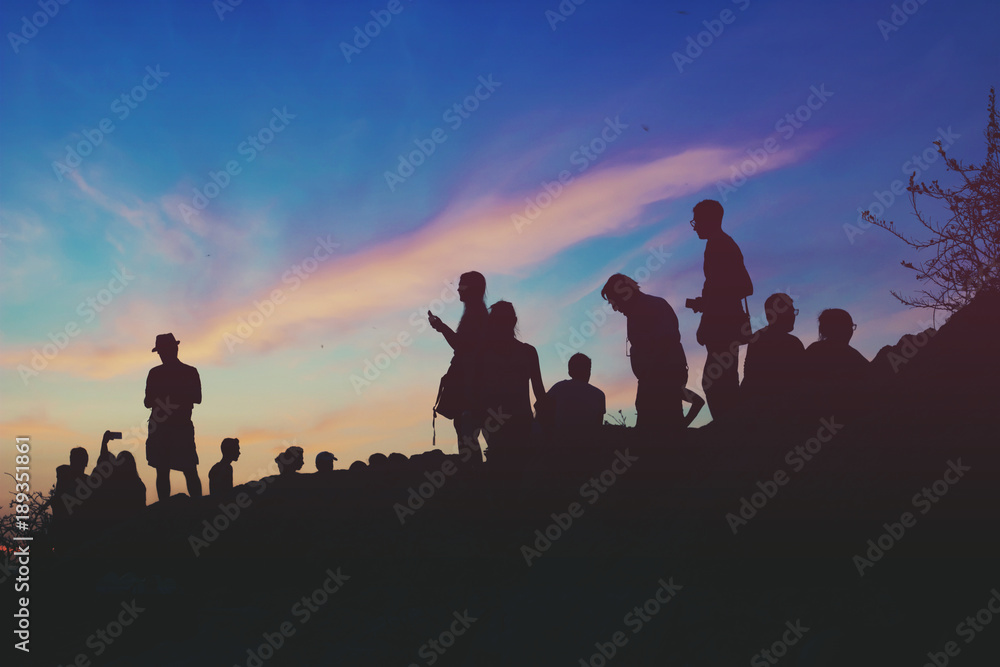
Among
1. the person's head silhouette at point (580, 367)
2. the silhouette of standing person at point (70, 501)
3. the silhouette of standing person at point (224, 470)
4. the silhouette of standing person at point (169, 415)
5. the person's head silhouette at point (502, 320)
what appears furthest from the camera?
→ the silhouette of standing person at point (224, 470)

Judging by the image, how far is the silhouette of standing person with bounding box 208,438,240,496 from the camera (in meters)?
10.5

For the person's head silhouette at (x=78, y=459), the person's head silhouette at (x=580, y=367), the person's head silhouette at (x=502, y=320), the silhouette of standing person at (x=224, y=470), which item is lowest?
the person's head silhouette at (x=580, y=367)

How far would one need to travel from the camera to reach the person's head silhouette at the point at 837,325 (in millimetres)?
6359

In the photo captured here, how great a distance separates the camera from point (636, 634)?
15.4 feet

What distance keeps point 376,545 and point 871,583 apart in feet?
14.8

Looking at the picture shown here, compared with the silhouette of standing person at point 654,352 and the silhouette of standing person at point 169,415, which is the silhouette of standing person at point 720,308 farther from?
the silhouette of standing person at point 169,415

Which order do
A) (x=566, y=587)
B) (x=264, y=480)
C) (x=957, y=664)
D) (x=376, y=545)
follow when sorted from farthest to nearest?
(x=264, y=480), (x=376, y=545), (x=566, y=587), (x=957, y=664)

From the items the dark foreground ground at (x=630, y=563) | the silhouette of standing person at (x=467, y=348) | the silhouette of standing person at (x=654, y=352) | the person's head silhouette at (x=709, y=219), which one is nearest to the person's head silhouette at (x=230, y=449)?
the dark foreground ground at (x=630, y=563)

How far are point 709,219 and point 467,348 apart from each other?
8.63 feet

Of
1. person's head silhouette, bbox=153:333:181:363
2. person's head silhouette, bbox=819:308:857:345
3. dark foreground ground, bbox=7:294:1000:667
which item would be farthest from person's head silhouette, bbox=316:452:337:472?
person's head silhouette, bbox=819:308:857:345

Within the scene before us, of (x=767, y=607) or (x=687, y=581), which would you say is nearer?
(x=767, y=607)

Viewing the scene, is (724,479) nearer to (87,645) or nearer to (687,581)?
(687,581)

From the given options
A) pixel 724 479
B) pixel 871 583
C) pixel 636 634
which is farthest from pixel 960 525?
pixel 636 634

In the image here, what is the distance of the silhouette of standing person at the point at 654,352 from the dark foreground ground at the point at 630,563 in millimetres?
284
